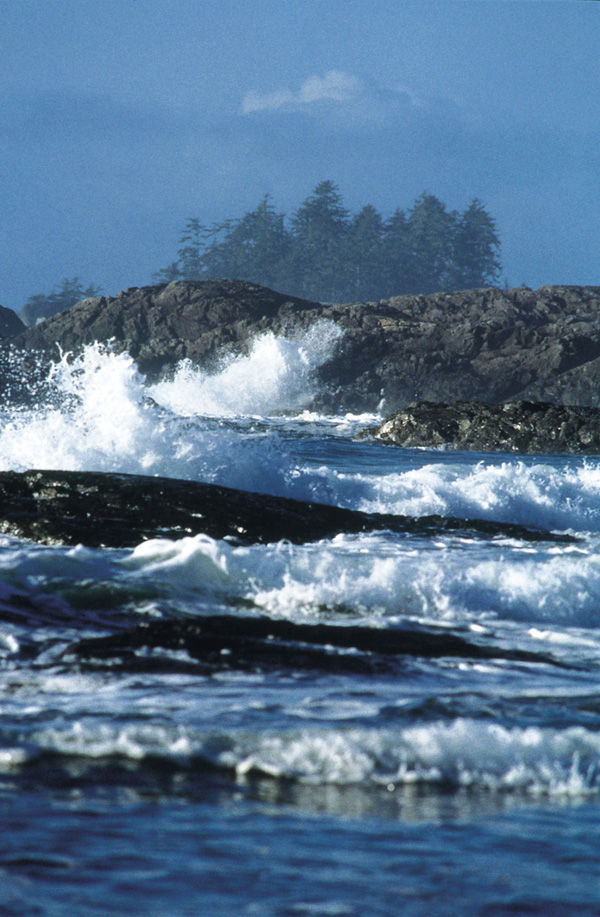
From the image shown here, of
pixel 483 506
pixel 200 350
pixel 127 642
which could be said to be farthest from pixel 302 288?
pixel 127 642

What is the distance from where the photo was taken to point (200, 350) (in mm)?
41344

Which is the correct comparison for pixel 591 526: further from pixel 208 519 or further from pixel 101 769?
pixel 101 769

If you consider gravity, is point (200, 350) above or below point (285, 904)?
above

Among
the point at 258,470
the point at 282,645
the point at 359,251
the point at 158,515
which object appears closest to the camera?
the point at 282,645

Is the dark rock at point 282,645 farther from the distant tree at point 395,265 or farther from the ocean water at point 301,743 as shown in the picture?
the distant tree at point 395,265

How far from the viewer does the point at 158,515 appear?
8.19m

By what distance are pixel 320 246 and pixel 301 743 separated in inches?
3646

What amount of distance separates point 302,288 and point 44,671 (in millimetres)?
88304

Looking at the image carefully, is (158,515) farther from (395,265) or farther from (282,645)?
(395,265)

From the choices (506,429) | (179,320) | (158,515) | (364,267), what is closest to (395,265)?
(364,267)

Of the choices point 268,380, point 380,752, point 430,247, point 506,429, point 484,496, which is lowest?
point 380,752

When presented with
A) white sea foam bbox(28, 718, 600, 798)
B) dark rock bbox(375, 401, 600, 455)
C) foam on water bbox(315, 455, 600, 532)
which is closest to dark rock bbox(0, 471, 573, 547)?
foam on water bbox(315, 455, 600, 532)

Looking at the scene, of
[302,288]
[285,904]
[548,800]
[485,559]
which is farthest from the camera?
[302,288]

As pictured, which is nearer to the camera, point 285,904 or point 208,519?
point 285,904
